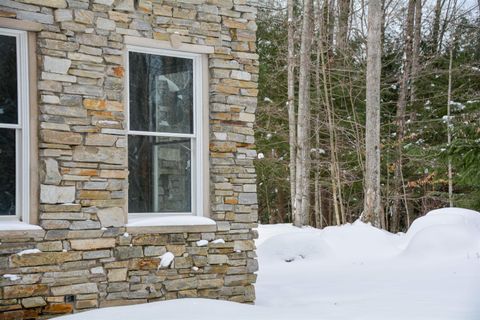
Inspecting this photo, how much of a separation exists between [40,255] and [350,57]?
1243 cm

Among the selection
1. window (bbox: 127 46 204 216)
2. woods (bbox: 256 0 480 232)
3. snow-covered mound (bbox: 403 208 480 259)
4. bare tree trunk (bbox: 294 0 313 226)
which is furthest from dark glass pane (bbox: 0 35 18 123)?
woods (bbox: 256 0 480 232)

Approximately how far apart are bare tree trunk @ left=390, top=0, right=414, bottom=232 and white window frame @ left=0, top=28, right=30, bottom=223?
11.2 metres

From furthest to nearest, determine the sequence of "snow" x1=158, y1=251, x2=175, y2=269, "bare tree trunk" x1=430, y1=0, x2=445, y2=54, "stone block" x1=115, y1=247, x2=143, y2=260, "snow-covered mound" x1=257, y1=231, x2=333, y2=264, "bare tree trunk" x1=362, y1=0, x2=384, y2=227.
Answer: "bare tree trunk" x1=430, y1=0, x2=445, y2=54
"bare tree trunk" x1=362, y1=0, x2=384, y2=227
"snow-covered mound" x1=257, y1=231, x2=333, y2=264
"snow" x1=158, y1=251, x2=175, y2=269
"stone block" x1=115, y1=247, x2=143, y2=260

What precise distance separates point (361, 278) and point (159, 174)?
3563mm

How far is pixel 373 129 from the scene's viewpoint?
1192cm

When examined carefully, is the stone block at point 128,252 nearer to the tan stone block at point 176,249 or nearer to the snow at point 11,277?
the tan stone block at point 176,249

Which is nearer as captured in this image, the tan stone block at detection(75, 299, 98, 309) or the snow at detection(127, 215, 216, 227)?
the tan stone block at detection(75, 299, 98, 309)

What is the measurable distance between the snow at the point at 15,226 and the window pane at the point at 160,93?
4.32 ft

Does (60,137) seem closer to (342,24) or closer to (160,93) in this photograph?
(160,93)

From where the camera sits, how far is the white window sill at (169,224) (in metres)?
5.66

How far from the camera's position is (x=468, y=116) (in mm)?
9938

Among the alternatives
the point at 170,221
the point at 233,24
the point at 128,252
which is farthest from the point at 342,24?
the point at 128,252

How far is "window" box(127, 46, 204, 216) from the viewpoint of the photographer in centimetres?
584

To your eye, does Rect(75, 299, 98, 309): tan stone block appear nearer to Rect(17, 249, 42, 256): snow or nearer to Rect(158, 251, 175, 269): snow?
Rect(17, 249, 42, 256): snow
